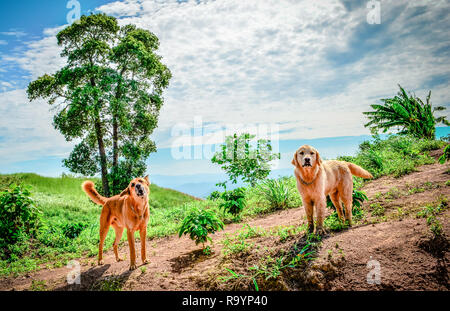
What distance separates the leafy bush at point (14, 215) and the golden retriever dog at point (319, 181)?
7.40 m

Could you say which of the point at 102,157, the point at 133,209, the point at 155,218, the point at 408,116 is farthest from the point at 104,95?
the point at 408,116

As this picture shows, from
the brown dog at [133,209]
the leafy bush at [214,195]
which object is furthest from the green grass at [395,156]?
the brown dog at [133,209]

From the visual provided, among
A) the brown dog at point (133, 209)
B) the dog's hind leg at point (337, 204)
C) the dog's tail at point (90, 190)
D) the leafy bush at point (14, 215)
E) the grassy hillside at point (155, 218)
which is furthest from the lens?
the leafy bush at point (14, 215)

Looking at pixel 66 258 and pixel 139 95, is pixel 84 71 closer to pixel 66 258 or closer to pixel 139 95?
pixel 139 95

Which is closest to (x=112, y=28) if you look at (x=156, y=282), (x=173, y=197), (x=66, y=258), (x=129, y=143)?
(x=129, y=143)

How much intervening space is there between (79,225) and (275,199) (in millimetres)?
6184

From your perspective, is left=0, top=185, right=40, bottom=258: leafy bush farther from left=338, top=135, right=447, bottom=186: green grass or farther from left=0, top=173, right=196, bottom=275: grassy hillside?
left=338, top=135, right=447, bottom=186: green grass

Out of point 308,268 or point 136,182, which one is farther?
point 136,182

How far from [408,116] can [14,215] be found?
16.5 metres

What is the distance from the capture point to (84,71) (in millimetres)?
13117

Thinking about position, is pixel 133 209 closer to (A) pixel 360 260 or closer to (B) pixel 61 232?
(A) pixel 360 260

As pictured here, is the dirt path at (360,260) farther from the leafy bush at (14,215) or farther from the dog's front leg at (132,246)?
the leafy bush at (14,215)

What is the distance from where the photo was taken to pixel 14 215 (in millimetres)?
7449

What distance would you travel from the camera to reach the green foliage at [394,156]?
8117mm
